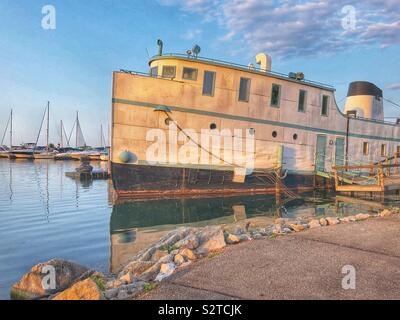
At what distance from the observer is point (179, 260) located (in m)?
6.57

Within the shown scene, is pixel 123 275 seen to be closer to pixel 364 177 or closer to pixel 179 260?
pixel 179 260

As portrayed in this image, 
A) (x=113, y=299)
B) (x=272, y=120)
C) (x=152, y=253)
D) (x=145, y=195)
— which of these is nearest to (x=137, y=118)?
(x=145, y=195)

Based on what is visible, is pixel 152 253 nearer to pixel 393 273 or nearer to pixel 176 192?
pixel 393 273

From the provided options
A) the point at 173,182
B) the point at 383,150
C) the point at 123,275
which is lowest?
the point at 123,275

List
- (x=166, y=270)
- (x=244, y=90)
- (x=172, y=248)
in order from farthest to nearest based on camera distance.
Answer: (x=244, y=90) < (x=172, y=248) < (x=166, y=270)

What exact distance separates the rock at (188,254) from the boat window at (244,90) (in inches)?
577

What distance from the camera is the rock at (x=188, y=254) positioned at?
6.68 meters

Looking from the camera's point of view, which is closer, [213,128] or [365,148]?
[213,128]

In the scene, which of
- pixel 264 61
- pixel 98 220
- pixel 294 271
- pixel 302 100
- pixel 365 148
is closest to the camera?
pixel 294 271

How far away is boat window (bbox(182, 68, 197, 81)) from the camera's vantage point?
19.1 metres

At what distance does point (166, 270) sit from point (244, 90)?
15892mm

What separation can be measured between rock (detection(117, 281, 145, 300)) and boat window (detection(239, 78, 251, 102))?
16194mm

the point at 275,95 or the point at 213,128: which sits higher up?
the point at 275,95
